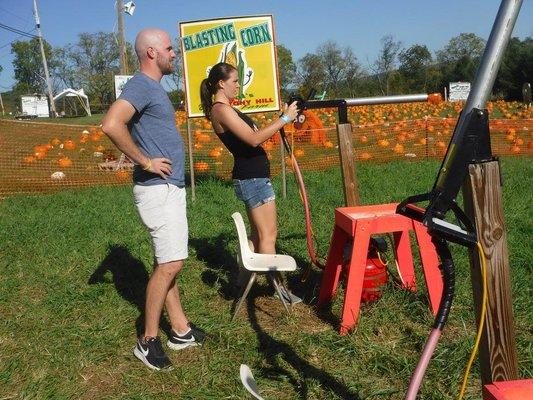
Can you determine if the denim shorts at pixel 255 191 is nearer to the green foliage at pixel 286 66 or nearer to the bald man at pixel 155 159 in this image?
the bald man at pixel 155 159

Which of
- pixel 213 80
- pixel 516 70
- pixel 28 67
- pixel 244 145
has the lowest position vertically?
pixel 244 145

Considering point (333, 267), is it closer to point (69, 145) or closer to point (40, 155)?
point (40, 155)

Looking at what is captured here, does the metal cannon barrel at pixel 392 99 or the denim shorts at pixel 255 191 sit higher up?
the metal cannon barrel at pixel 392 99

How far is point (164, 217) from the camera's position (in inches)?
131

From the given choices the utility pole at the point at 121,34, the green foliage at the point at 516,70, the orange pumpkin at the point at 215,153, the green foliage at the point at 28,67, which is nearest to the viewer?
the orange pumpkin at the point at 215,153

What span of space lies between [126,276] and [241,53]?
3.84 m

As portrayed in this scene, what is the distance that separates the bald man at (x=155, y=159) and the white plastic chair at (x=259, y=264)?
0.70 metres

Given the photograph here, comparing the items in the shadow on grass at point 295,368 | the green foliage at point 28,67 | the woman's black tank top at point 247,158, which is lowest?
the shadow on grass at point 295,368

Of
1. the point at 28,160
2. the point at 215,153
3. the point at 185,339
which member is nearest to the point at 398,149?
the point at 215,153

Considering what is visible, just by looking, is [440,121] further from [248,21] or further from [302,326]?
[302,326]

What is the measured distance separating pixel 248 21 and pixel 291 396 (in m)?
5.74

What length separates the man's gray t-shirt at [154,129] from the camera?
3.16 meters

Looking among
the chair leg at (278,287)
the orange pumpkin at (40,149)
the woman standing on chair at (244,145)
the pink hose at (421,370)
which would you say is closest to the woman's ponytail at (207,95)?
the woman standing on chair at (244,145)

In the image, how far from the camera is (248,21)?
295 inches
